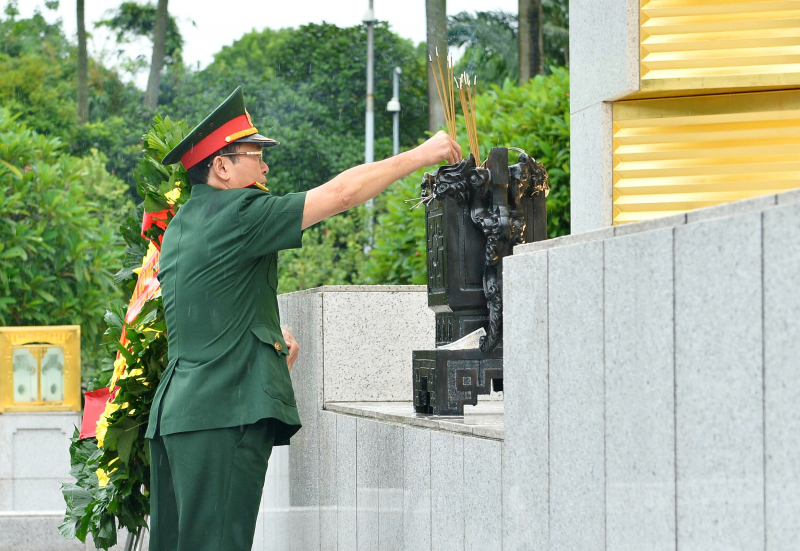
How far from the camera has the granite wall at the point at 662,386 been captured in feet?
6.20

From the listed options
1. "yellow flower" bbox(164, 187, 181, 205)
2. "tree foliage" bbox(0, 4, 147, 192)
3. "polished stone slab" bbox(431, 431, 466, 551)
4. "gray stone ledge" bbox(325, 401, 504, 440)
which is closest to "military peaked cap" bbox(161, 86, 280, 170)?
"yellow flower" bbox(164, 187, 181, 205)

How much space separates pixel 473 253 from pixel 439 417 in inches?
25.1

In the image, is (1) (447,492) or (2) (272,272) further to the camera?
(2) (272,272)

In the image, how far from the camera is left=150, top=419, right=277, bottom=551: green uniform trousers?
13.5 ft

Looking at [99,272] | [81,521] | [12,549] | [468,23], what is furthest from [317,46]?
[81,521]

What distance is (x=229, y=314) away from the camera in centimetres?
414

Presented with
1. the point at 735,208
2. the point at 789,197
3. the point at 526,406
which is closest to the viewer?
the point at 789,197

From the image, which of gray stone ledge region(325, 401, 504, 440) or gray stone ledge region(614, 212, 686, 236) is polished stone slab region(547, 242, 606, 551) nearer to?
gray stone ledge region(614, 212, 686, 236)

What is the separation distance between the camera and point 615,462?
245 centimetres

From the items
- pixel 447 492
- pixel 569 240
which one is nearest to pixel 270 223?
pixel 447 492

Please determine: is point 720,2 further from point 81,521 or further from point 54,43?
point 54,43

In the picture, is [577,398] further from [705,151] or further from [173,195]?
[173,195]

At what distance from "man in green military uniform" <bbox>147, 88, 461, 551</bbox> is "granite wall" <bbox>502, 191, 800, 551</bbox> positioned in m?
1.14

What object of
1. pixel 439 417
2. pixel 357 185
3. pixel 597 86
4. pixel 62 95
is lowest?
pixel 439 417
